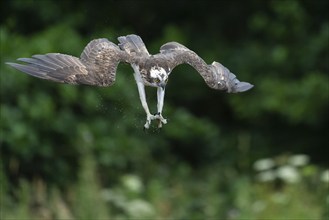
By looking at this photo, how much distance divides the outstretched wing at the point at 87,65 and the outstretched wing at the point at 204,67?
8 centimetres

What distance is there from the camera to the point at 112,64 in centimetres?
170

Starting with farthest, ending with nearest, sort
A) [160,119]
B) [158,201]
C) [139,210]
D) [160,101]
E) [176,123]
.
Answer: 1. [176,123]
2. [158,201]
3. [139,210]
4. [160,119]
5. [160,101]

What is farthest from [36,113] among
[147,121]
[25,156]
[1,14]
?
[147,121]

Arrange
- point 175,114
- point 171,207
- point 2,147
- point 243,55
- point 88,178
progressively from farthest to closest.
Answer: point 243,55, point 175,114, point 2,147, point 171,207, point 88,178

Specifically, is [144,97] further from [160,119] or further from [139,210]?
[139,210]

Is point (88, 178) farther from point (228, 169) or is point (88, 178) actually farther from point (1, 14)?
point (228, 169)

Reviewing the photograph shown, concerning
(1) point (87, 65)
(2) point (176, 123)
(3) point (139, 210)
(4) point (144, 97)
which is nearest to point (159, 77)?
(4) point (144, 97)

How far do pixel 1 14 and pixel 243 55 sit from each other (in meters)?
2.91

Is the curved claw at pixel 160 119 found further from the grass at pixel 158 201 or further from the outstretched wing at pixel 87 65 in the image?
the grass at pixel 158 201

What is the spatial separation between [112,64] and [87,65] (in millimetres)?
53

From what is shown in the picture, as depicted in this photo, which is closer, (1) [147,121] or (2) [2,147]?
(1) [147,121]

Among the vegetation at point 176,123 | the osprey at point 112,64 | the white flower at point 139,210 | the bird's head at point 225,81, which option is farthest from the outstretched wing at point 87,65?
the white flower at point 139,210

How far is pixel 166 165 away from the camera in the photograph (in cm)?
1017

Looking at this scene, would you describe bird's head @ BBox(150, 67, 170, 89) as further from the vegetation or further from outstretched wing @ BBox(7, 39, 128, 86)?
the vegetation
